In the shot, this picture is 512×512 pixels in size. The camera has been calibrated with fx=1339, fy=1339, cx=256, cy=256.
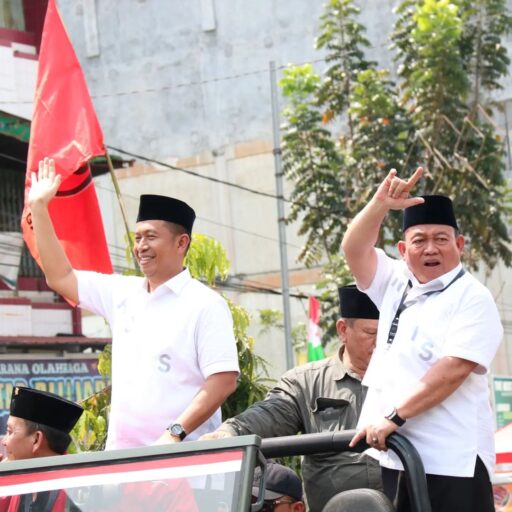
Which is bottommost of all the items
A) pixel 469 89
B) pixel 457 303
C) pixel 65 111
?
Answer: pixel 457 303

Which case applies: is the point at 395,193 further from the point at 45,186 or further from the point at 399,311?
the point at 45,186

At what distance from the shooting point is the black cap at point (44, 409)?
16.9 feet

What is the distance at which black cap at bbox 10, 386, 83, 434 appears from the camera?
5152 millimetres

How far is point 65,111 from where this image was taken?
368 inches

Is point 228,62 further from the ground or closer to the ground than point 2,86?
further from the ground

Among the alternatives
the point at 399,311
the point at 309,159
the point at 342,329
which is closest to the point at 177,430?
Answer: the point at 399,311

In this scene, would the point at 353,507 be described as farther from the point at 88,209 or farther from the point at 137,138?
the point at 137,138

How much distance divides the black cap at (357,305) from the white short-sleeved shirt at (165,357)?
64cm

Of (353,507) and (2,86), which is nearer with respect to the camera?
(353,507)

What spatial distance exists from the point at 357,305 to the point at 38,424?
1.49 meters

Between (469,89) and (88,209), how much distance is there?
1546 centimetres

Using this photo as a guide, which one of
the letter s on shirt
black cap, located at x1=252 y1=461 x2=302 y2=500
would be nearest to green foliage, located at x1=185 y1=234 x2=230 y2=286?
the letter s on shirt

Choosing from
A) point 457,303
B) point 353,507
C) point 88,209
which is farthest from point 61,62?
point 353,507

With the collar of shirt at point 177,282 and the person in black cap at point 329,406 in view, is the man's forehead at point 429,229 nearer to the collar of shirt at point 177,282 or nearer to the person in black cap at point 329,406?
the person in black cap at point 329,406
